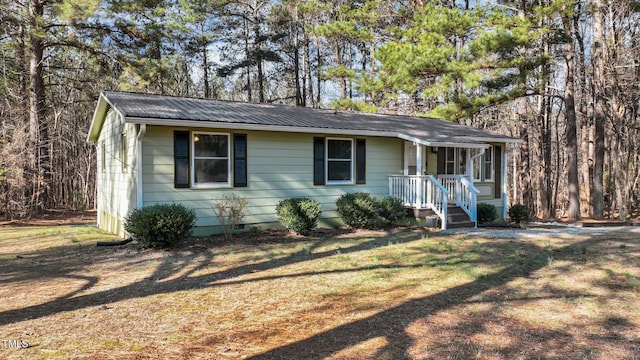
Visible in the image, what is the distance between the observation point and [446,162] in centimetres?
1418

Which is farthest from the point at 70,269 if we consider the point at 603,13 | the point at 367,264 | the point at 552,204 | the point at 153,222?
the point at 552,204

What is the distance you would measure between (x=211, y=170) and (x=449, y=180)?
727 centimetres

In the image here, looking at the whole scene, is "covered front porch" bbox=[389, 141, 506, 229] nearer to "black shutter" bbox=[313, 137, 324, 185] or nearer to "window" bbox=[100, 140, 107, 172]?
"black shutter" bbox=[313, 137, 324, 185]

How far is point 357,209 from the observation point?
36.0ft

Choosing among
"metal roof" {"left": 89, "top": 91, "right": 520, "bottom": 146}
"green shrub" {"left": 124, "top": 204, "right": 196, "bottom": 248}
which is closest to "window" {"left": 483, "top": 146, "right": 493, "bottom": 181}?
"metal roof" {"left": 89, "top": 91, "right": 520, "bottom": 146}

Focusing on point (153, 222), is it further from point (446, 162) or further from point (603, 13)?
point (603, 13)

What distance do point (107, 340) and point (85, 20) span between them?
14.8 meters

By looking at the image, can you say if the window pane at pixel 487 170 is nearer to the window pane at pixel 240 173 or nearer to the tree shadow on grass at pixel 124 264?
the tree shadow on grass at pixel 124 264

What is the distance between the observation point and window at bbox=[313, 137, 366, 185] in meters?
11.3

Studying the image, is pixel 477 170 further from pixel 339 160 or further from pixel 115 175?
pixel 115 175

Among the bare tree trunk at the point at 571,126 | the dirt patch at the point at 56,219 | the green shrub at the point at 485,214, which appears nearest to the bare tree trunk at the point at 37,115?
the dirt patch at the point at 56,219

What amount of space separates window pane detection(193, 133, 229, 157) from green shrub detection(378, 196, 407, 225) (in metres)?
4.51

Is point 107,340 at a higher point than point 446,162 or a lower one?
lower

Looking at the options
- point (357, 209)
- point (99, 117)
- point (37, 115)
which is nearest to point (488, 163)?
point (357, 209)
